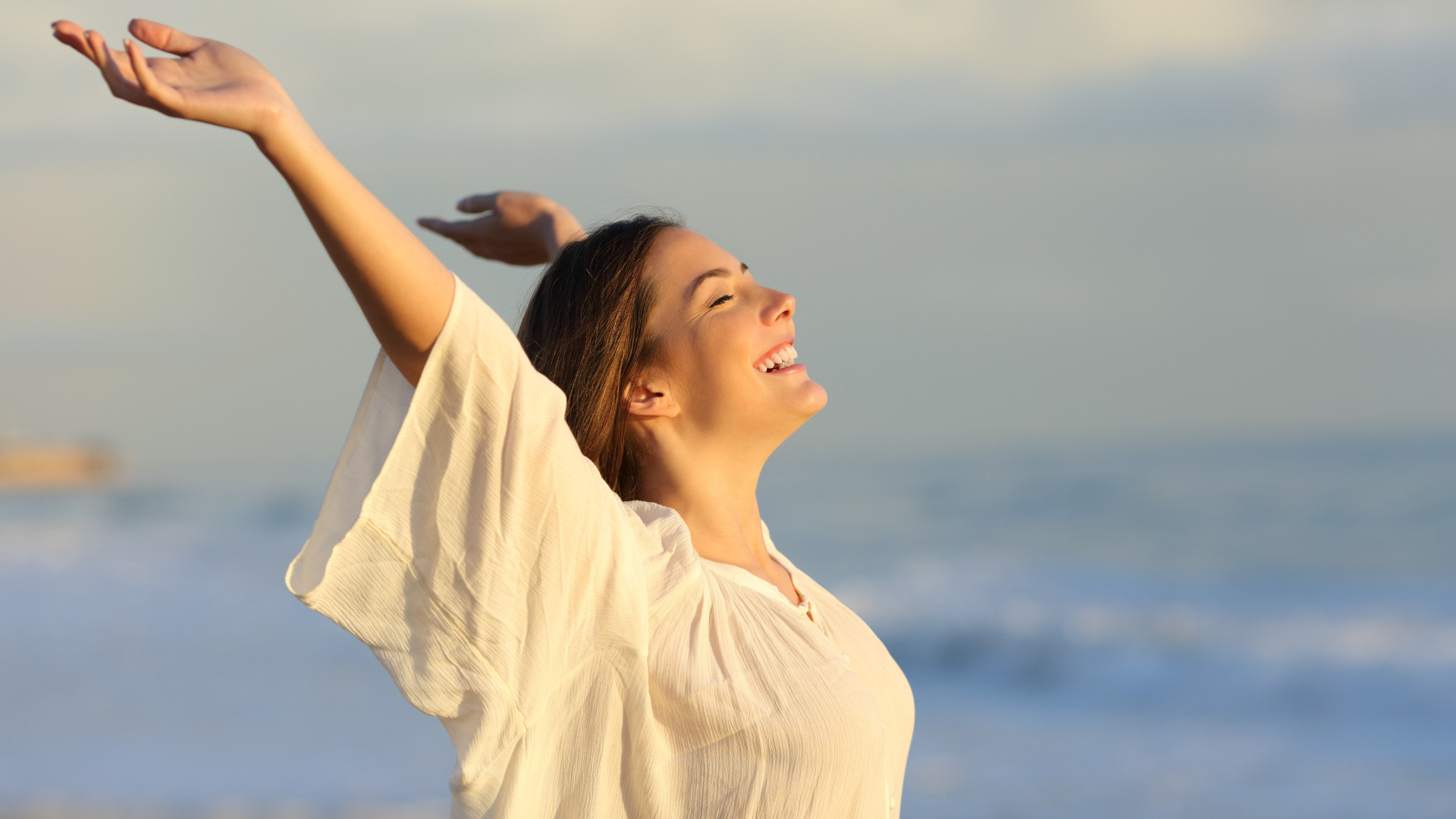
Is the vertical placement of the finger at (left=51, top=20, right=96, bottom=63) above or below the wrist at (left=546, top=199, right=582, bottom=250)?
above

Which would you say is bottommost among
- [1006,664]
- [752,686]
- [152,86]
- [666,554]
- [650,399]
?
[1006,664]

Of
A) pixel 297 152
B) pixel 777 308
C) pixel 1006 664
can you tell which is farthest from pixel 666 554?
pixel 1006 664

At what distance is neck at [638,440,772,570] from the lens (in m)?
2.09

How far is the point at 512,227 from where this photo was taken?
289 centimetres

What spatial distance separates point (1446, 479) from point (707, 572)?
23.5m

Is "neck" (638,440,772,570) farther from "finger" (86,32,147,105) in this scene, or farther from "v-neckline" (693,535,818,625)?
"finger" (86,32,147,105)

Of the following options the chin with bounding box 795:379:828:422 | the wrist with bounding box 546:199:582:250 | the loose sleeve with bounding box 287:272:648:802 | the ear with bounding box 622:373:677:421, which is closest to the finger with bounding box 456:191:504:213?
the wrist with bounding box 546:199:582:250

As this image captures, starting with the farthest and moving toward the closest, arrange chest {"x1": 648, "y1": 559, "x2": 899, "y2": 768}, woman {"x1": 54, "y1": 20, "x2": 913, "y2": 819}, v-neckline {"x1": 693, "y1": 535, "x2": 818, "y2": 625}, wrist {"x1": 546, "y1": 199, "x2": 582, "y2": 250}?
wrist {"x1": 546, "y1": 199, "x2": 582, "y2": 250}, v-neckline {"x1": 693, "y1": 535, "x2": 818, "y2": 625}, chest {"x1": 648, "y1": 559, "x2": 899, "y2": 768}, woman {"x1": 54, "y1": 20, "x2": 913, "y2": 819}

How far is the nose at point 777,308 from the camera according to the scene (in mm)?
2082

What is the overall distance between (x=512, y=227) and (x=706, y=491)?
1.04m

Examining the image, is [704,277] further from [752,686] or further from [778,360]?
[752,686]

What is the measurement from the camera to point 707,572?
192 cm

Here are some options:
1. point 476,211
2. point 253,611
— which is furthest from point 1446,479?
point 476,211

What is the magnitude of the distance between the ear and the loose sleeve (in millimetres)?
432
